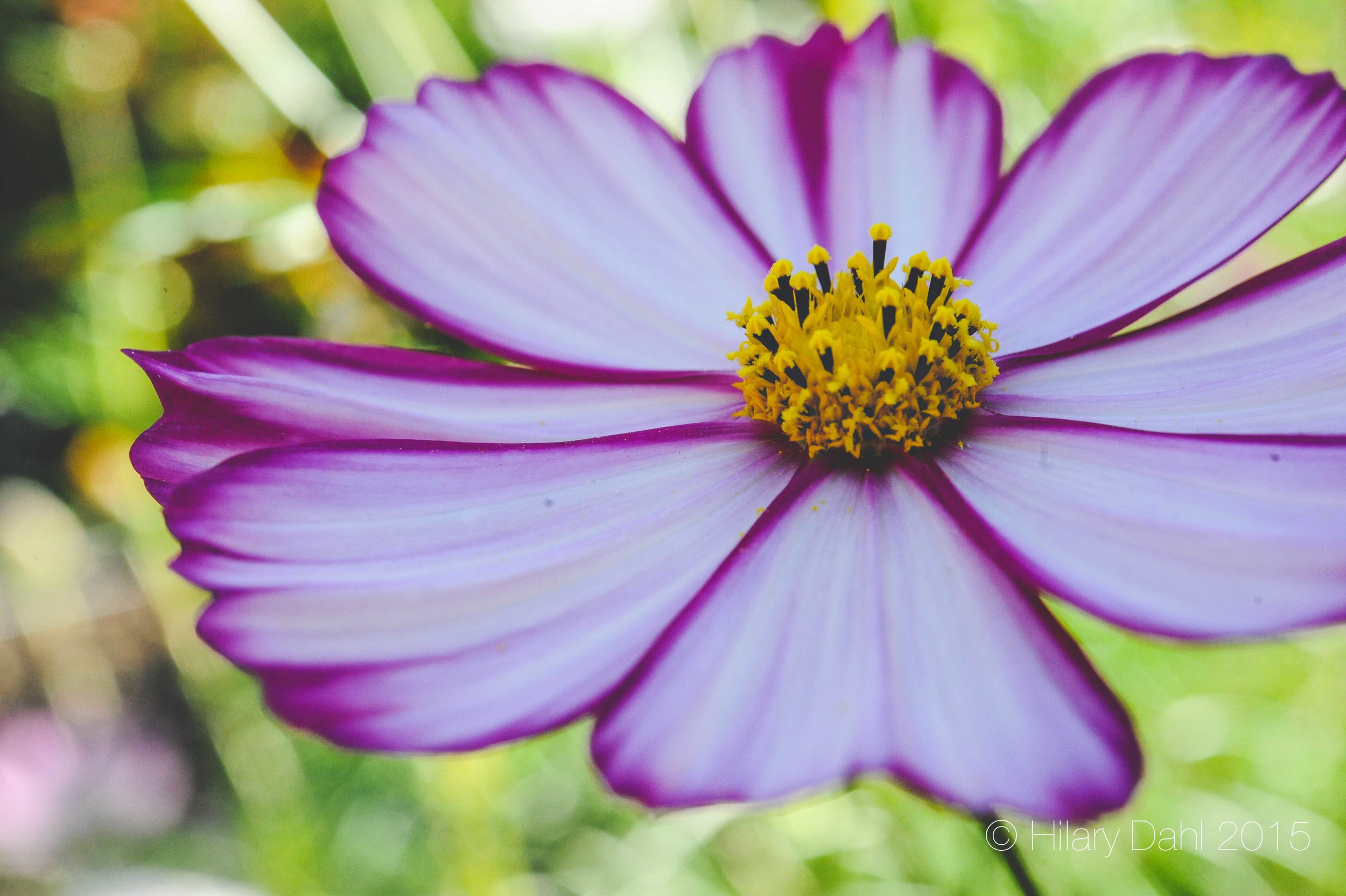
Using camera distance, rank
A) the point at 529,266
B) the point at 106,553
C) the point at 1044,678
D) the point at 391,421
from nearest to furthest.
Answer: the point at 1044,678
the point at 391,421
the point at 529,266
the point at 106,553

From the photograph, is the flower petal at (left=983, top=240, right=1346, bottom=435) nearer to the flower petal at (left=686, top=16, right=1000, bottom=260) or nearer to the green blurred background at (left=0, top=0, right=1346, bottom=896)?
the flower petal at (left=686, top=16, right=1000, bottom=260)

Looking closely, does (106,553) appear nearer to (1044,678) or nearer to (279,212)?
(279,212)

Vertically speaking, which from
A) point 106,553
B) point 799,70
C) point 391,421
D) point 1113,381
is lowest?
point 106,553

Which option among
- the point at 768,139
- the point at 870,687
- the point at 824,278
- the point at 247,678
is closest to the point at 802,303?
the point at 824,278

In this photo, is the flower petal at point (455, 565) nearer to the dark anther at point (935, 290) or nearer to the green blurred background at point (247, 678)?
the dark anther at point (935, 290)

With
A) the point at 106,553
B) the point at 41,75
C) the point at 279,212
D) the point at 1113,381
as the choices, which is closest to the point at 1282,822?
the point at 1113,381
